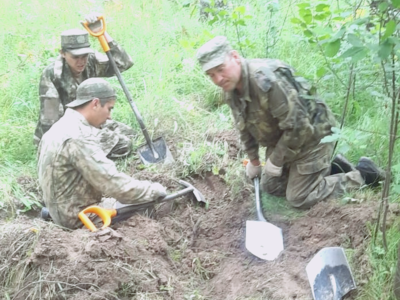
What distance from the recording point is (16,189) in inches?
205

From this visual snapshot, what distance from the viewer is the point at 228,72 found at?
13.1 feet

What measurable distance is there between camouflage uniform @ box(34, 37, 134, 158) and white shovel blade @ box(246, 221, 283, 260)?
2.00 m

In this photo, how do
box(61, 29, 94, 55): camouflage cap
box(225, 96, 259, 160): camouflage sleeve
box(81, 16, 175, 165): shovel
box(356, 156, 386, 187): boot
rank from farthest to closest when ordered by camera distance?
1. box(81, 16, 175, 165): shovel
2. box(61, 29, 94, 55): camouflage cap
3. box(356, 156, 386, 187): boot
4. box(225, 96, 259, 160): camouflage sleeve

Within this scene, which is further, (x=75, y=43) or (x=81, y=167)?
(x=75, y=43)

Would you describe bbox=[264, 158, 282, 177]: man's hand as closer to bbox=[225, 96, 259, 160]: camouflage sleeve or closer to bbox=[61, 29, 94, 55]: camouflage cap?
bbox=[225, 96, 259, 160]: camouflage sleeve

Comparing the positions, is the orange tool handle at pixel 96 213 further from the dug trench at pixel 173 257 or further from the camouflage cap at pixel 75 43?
the camouflage cap at pixel 75 43

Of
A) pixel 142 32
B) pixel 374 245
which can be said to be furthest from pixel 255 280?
pixel 142 32

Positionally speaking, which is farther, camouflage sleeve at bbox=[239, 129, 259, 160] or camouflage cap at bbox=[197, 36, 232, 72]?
camouflage sleeve at bbox=[239, 129, 259, 160]

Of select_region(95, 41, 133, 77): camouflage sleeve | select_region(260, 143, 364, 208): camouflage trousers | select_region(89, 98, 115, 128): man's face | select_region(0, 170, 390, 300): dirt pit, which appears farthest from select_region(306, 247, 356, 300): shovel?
select_region(95, 41, 133, 77): camouflage sleeve

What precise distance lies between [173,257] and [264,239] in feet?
2.33

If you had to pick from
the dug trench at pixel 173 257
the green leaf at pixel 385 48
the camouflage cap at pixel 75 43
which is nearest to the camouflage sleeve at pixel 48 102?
the camouflage cap at pixel 75 43

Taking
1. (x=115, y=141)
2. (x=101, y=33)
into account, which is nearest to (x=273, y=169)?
(x=115, y=141)

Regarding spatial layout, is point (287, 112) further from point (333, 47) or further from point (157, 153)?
point (157, 153)

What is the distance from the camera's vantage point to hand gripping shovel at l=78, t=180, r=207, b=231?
154 inches
